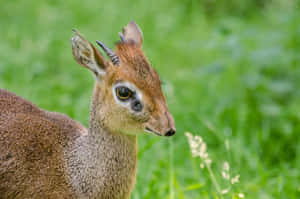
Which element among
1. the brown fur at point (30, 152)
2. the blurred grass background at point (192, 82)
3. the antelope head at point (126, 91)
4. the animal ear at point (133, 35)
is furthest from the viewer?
the blurred grass background at point (192, 82)

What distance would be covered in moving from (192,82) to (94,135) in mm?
2822

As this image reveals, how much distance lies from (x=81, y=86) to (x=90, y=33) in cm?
106

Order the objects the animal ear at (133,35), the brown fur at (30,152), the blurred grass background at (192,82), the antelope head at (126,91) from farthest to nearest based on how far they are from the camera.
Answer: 1. the blurred grass background at (192,82)
2. the animal ear at (133,35)
3. the brown fur at (30,152)
4. the antelope head at (126,91)

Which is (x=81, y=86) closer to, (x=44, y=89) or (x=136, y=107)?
(x=44, y=89)

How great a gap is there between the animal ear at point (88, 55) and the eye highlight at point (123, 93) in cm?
16

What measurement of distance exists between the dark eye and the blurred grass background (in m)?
0.94

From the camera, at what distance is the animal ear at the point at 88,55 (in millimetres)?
Result: 2574

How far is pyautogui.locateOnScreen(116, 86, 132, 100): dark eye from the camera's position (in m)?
2.55

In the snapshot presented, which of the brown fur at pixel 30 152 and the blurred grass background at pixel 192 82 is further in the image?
the blurred grass background at pixel 192 82

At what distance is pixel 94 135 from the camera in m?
2.76

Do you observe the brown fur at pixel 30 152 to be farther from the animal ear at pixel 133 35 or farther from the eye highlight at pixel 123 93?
the animal ear at pixel 133 35

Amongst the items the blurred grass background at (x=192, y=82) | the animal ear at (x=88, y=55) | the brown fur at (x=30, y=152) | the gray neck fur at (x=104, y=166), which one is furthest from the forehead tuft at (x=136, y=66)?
the blurred grass background at (x=192, y=82)

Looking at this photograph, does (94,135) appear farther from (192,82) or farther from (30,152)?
(192,82)

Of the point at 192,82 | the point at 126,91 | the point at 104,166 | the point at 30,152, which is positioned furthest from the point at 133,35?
the point at 192,82
